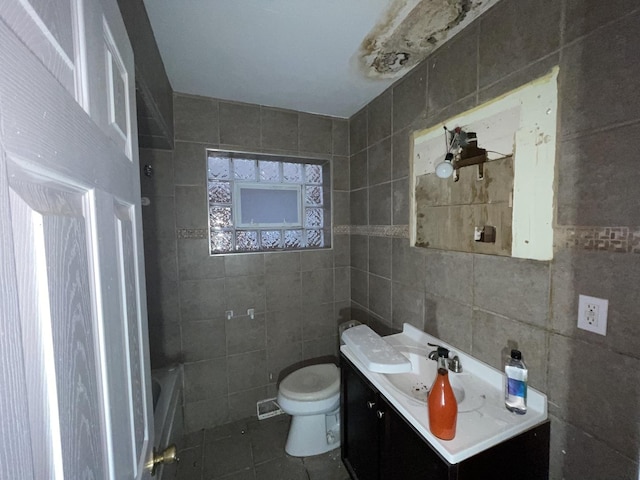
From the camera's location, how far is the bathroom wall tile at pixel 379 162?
66.4 inches

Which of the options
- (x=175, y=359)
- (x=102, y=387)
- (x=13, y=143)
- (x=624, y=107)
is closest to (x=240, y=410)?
(x=175, y=359)

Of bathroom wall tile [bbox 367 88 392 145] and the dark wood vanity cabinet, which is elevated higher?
bathroom wall tile [bbox 367 88 392 145]

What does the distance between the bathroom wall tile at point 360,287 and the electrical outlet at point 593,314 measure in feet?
4.04

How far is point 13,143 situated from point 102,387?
1.34 ft

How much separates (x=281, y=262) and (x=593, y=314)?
65.5 inches

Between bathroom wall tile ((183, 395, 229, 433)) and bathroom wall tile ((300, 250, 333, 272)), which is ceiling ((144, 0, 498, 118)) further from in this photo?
bathroom wall tile ((183, 395, 229, 433))

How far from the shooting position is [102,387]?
44 cm

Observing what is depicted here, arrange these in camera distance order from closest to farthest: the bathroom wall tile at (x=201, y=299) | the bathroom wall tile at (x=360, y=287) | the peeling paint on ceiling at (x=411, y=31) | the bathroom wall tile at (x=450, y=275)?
the peeling paint on ceiling at (x=411, y=31)
the bathroom wall tile at (x=450, y=275)
the bathroom wall tile at (x=201, y=299)
the bathroom wall tile at (x=360, y=287)

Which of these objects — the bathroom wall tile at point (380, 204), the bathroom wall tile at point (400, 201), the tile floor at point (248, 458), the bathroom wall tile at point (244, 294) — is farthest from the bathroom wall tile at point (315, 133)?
the tile floor at point (248, 458)

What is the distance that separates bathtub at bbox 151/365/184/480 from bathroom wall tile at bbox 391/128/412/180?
1.83 metres

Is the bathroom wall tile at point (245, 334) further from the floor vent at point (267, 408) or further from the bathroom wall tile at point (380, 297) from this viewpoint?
the bathroom wall tile at point (380, 297)

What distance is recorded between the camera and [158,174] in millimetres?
1696

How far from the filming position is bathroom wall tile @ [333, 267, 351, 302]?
216cm

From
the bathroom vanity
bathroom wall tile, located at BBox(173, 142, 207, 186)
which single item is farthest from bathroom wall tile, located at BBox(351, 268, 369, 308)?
bathroom wall tile, located at BBox(173, 142, 207, 186)
